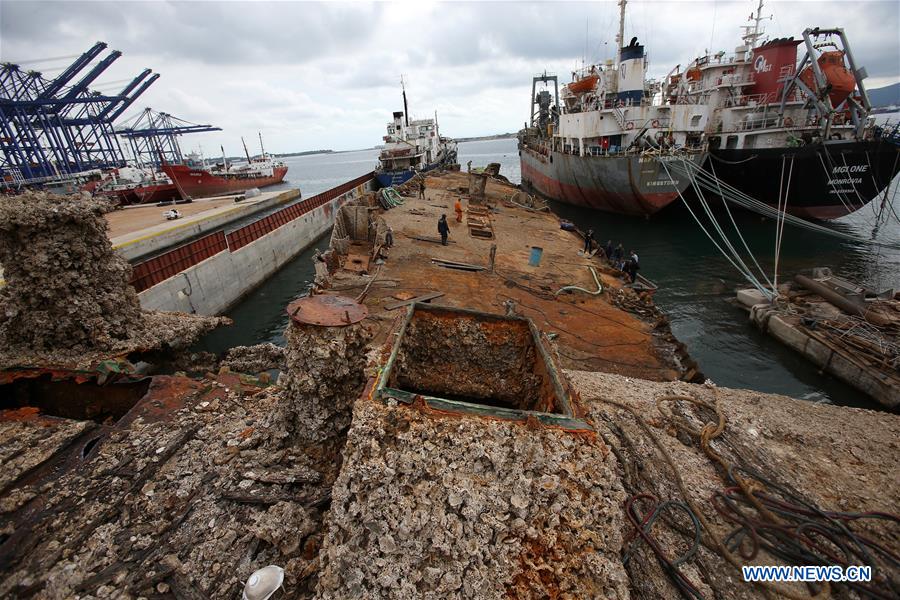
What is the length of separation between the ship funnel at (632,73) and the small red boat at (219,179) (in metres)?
46.8

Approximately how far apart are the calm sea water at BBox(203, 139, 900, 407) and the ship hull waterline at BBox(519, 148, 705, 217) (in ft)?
5.96

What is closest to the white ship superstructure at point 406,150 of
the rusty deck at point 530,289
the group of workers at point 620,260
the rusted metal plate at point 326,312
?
the rusty deck at point 530,289

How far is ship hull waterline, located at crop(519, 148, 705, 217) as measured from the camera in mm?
24531

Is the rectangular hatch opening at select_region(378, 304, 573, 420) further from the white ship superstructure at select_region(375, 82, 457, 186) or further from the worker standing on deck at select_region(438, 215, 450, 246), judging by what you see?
the white ship superstructure at select_region(375, 82, 457, 186)

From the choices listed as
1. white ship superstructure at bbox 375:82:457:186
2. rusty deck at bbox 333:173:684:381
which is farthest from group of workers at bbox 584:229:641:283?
white ship superstructure at bbox 375:82:457:186

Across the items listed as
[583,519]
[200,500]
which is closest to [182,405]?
[200,500]

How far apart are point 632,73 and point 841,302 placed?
23.6 meters

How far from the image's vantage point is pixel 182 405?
6.18 m

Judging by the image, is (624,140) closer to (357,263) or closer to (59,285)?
(357,263)

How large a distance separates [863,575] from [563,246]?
594 inches

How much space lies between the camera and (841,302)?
1269cm

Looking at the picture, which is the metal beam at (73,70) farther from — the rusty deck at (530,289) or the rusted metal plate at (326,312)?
the rusted metal plate at (326,312)

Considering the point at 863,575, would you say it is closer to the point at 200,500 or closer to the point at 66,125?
the point at 200,500

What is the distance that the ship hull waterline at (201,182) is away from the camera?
43.4m
